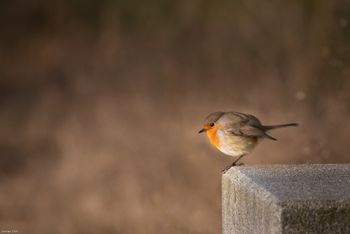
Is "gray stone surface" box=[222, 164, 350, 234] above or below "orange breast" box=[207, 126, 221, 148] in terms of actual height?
below

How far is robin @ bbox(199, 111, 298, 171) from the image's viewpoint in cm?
299

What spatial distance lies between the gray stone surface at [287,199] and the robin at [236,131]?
397 millimetres

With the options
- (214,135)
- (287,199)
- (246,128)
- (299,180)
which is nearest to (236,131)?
(246,128)

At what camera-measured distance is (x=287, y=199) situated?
1922mm

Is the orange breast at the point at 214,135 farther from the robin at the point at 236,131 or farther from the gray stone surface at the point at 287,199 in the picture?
the gray stone surface at the point at 287,199

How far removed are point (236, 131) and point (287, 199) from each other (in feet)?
3.54

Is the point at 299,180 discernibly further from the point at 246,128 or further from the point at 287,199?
the point at 246,128

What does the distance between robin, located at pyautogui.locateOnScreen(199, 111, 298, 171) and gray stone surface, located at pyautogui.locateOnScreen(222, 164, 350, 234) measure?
397mm

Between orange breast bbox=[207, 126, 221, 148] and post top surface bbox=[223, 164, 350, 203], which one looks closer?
post top surface bbox=[223, 164, 350, 203]

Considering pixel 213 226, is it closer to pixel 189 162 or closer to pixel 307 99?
pixel 189 162

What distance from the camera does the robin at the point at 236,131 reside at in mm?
2990

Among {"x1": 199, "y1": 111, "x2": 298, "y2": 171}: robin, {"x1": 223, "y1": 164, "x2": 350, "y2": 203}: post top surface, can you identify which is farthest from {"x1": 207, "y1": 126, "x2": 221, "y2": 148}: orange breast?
{"x1": 223, "y1": 164, "x2": 350, "y2": 203}: post top surface

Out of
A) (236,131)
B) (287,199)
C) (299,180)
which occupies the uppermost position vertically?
(236,131)

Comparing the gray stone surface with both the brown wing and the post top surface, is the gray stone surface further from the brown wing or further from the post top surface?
the brown wing
